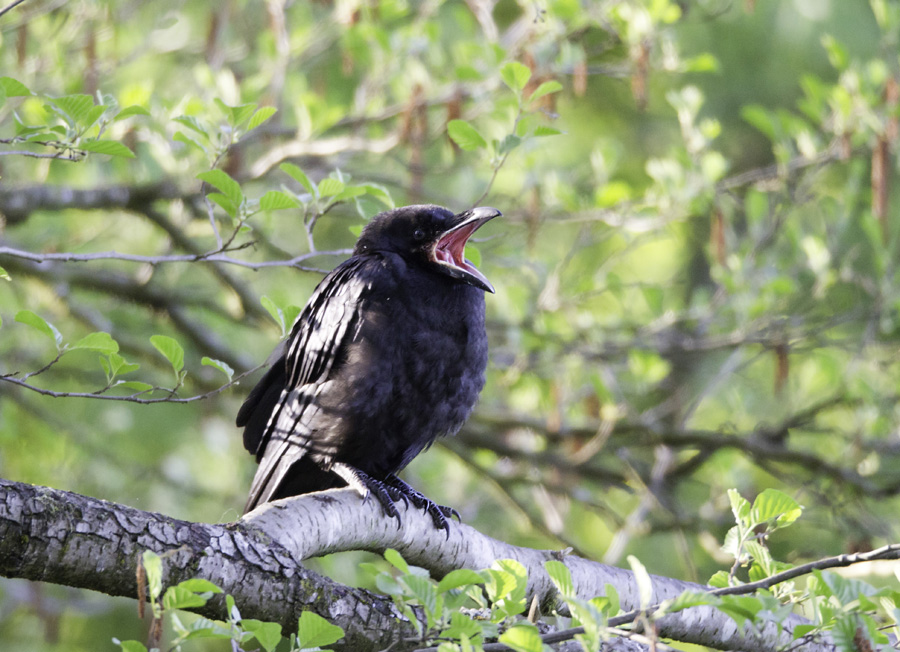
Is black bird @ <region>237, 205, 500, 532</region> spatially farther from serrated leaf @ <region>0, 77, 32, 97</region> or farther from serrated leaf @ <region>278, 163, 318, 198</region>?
serrated leaf @ <region>0, 77, 32, 97</region>

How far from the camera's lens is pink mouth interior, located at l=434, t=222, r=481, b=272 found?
361 centimetres

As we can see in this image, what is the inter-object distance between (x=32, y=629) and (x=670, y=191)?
7601mm

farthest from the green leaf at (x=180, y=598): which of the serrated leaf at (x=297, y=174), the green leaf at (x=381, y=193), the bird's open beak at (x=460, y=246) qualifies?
the bird's open beak at (x=460, y=246)

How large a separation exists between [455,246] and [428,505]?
1.11 metres

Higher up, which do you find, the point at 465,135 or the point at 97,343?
the point at 465,135

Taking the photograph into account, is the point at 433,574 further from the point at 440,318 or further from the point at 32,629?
the point at 32,629

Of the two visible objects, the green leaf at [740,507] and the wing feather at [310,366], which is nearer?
the green leaf at [740,507]

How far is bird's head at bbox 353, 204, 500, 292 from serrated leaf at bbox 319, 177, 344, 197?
78cm

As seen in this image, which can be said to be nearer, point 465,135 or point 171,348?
point 171,348

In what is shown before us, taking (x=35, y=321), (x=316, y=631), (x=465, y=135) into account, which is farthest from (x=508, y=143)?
(x=316, y=631)

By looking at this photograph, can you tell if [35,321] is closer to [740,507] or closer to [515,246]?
[740,507]

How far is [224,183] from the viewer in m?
2.53

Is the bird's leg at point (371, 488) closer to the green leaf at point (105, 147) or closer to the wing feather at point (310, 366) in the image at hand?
the wing feather at point (310, 366)

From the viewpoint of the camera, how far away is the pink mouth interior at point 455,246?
3.61 metres
